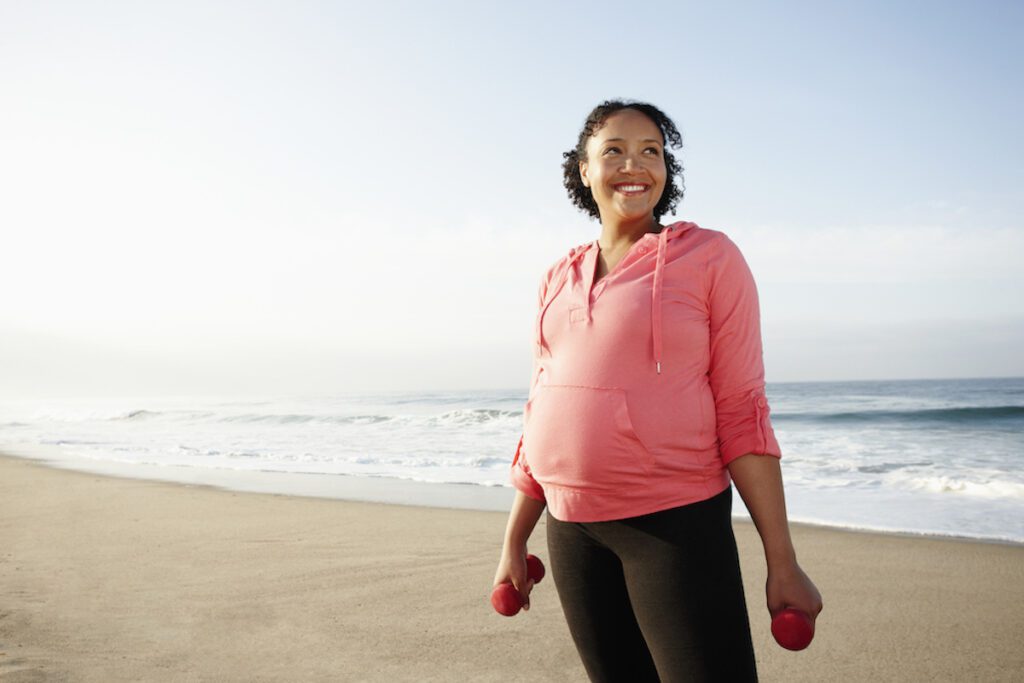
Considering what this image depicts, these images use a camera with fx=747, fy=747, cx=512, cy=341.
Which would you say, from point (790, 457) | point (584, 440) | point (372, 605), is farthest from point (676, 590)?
point (790, 457)

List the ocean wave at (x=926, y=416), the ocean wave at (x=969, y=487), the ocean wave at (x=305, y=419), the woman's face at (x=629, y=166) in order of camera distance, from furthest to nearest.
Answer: the ocean wave at (x=305, y=419) → the ocean wave at (x=926, y=416) → the ocean wave at (x=969, y=487) → the woman's face at (x=629, y=166)

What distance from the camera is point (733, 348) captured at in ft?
4.92

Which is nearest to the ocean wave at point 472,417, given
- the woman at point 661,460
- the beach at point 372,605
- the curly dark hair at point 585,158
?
the beach at point 372,605

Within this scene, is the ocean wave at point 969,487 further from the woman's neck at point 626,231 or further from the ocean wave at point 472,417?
the ocean wave at point 472,417

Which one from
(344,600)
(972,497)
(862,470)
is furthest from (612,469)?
(862,470)

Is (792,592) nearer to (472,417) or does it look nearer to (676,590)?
(676,590)

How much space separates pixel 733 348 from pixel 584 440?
36 cm

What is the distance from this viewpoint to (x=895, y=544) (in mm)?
5684

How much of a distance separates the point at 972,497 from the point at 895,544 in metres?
3.32

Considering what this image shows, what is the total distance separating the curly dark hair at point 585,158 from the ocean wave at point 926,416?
2197 centimetres

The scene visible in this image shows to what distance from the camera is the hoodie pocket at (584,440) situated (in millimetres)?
1503

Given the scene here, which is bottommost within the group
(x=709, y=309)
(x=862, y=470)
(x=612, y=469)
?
(x=862, y=470)

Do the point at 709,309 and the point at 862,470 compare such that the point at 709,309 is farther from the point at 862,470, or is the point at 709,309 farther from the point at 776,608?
the point at 862,470

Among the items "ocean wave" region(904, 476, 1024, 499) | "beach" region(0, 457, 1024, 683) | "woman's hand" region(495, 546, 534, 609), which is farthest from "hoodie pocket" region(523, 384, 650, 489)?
"ocean wave" region(904, 476, 1024, 499)
